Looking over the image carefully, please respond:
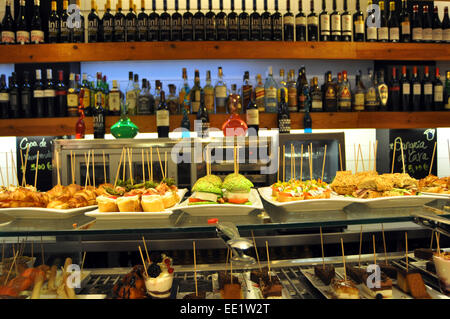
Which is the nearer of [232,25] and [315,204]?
[315,204]

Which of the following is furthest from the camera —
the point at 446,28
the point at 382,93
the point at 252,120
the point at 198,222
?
the point at 446,28

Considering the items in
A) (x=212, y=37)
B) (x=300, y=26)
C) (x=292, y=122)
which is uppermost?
(x=300, y=26)

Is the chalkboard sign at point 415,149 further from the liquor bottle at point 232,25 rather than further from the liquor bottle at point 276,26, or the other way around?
the liquor bottle at point 232,25

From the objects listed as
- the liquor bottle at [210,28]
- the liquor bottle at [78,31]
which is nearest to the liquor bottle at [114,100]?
the liquor bottle at [78,31]

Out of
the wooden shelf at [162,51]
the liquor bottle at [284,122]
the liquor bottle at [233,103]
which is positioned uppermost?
the wooden shelf at [162,51]

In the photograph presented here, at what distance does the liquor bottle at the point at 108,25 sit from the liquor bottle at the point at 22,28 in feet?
2.22

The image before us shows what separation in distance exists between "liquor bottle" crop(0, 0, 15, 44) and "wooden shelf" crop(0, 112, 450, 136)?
718mm

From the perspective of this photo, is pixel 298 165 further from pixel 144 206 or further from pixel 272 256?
pixel 144 206

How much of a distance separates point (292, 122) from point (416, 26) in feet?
5.21

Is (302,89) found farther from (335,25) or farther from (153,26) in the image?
(153,26)

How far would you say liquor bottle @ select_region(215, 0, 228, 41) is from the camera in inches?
136

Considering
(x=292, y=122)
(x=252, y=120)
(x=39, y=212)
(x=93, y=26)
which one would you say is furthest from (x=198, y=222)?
(x=93, y=26)

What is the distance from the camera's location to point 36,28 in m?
3.50

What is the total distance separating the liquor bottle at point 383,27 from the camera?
353 centimetres
